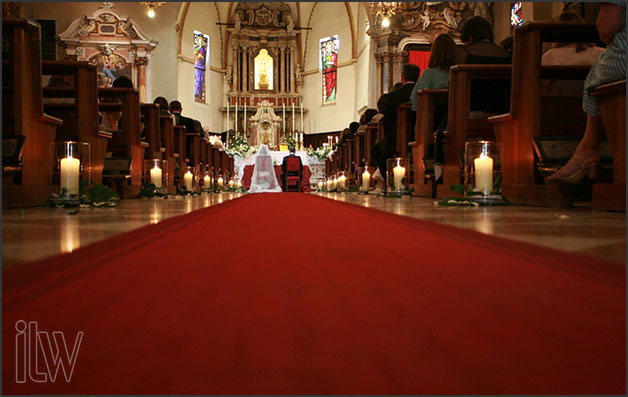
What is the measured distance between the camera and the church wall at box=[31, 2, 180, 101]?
1259 centimetres

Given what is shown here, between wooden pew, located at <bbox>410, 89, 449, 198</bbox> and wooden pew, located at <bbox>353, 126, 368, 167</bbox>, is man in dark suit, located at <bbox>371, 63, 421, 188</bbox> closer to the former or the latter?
wooden pew, located at <bbox>410, 89, 449, 198</bbox>

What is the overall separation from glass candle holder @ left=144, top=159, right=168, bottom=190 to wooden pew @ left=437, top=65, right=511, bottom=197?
7.93ft

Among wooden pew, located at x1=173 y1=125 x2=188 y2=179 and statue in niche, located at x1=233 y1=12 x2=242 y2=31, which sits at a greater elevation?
statue in niche, located at x1=233 y1=12 x2=242 y2=31

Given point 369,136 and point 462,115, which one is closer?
point 462,115

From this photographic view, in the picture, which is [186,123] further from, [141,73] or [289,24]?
[289,24]

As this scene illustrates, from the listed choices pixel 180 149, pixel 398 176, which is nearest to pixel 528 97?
pixel 398 176

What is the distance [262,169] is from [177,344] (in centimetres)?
919

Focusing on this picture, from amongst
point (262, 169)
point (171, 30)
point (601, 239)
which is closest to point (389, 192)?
point (601, 239)

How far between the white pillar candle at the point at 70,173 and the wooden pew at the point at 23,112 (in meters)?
0.24

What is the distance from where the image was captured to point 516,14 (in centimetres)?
1071

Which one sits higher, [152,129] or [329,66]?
[329,66]

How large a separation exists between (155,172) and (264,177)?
205 inches

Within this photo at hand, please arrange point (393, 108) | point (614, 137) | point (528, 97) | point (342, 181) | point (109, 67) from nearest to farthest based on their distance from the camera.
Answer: point (614, 137), point (528, 97), point (393, 108), point (342, 181), point (109, 67)

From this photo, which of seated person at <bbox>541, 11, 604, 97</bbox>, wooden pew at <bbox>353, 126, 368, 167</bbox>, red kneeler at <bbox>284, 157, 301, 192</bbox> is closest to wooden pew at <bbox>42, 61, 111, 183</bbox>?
seated person at <bbox>541, 11, 604, 97</bbox>
